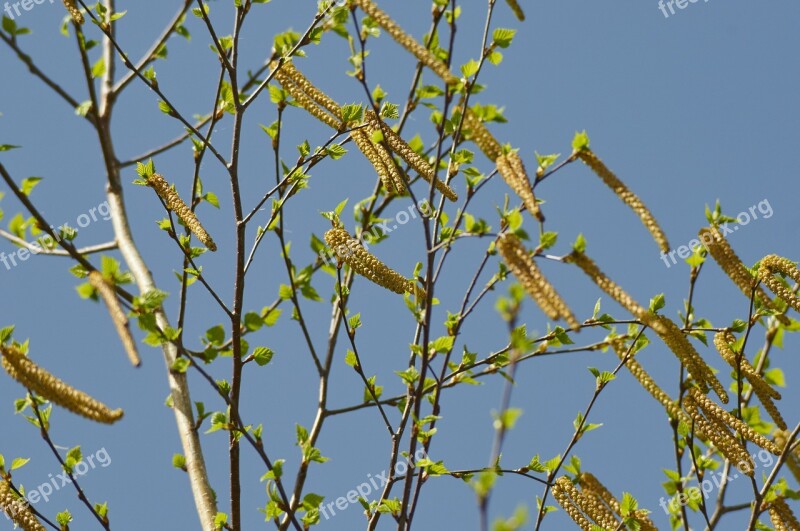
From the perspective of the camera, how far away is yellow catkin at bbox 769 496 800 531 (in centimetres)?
368

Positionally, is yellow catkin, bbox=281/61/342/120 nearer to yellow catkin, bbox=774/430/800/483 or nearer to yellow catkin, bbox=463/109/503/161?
yellow catkin, bbox=463/109/503/161

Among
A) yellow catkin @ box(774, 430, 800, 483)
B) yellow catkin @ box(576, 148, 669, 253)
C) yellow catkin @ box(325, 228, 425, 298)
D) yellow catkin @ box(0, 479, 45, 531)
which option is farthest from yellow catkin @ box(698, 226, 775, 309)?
yellow catkin @ box(0, 479, 45, 531)

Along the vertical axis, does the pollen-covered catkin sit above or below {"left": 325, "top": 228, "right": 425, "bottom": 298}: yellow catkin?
below

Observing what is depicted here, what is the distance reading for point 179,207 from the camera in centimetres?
361

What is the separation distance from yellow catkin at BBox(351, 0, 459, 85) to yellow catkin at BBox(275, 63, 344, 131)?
73 cm

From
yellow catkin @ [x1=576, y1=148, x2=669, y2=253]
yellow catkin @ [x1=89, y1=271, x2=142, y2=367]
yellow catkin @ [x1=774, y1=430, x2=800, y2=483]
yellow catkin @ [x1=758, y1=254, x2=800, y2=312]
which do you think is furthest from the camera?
yellow catkin @ [x1=758, y1=254, x2=800, y2=312]

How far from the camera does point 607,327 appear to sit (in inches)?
156

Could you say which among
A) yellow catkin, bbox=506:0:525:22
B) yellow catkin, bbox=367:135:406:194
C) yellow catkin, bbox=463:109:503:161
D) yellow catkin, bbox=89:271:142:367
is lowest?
yellow catkin, bbox=89:271:142:367

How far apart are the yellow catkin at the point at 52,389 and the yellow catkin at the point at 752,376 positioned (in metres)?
2.65

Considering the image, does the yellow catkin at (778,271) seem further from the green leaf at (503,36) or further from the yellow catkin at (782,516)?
the green leaf at (503,36)

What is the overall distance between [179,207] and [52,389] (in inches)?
43.5

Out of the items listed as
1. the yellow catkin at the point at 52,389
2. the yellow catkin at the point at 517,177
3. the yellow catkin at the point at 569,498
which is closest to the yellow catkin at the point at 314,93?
the yellow catkin at the point at 517,177

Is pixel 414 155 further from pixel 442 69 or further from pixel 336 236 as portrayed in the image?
pixel 442 69

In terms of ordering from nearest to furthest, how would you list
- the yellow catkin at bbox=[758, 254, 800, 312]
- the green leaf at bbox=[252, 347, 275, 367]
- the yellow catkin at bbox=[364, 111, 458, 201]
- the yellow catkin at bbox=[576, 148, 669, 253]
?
the yellow catkin at bbox=[576, 148, 669, 253]
the yellow catkin at bbox=[364, 111, 458, 201]
the yellow catkin at bbox=[758, 254, 800, 312]
the green leaf at bbox=[252, 347, 275, 367]
